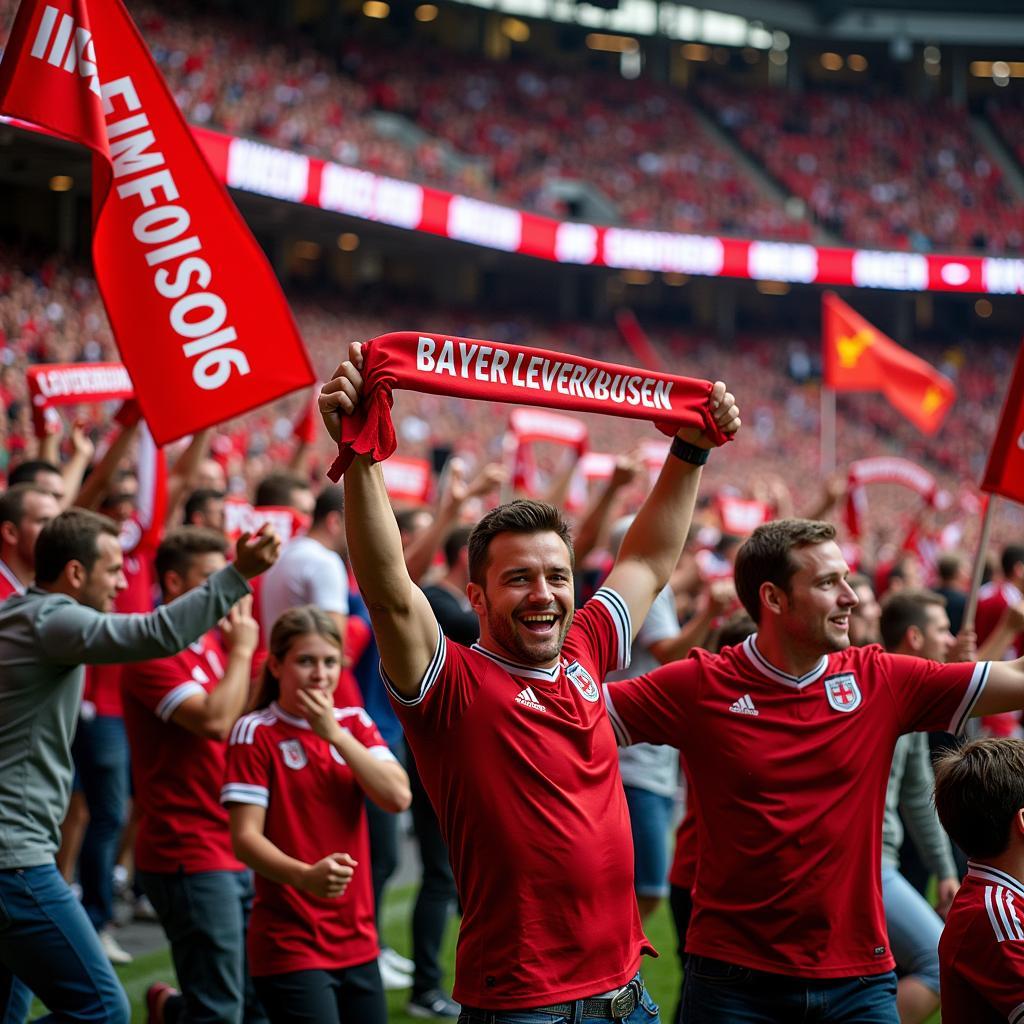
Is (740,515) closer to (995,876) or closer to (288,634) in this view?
(288,634)

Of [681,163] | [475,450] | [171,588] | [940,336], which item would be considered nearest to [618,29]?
[681,163]

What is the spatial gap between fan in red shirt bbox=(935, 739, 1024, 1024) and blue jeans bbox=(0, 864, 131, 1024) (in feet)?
7.36

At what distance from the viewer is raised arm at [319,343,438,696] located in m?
2.94

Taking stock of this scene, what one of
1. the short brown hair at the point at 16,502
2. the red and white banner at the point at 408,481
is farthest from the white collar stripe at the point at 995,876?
the red and white banner at the point at 408,481

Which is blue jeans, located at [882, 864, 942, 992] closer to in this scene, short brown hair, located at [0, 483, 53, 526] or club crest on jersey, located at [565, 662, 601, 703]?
club crest on jersey, located at [565, 662, 601, 703]

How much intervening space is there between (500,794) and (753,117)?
37748 mm

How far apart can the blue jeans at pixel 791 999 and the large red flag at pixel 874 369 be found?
11915 millimetres

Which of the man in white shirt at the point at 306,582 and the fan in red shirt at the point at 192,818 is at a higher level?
the man in white shirt at the point at 306,582

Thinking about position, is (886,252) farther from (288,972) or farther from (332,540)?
(288,972)

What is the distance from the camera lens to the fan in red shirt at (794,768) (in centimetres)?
345

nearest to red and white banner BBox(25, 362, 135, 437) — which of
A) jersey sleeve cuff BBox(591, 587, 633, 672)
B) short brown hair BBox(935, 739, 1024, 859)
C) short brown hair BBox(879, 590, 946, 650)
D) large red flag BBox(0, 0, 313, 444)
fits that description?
large red flag BBox(0, 0, 313, 444)

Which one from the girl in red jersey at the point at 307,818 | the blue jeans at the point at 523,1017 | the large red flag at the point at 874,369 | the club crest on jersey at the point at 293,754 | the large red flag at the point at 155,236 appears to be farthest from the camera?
the large red flag at the point at 874,369

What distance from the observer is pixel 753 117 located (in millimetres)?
38406

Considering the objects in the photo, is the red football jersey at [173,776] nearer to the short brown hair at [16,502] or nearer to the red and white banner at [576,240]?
the short brown hair at [16,502]
